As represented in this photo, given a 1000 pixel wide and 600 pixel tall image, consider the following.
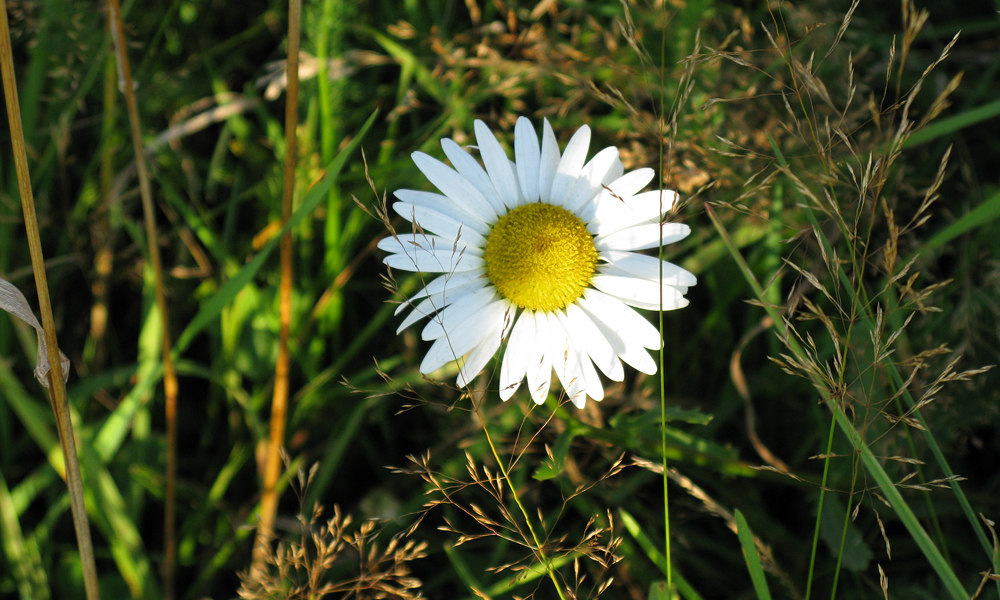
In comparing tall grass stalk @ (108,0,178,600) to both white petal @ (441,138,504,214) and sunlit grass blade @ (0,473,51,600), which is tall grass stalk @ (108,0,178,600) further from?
white petal @ (441,138,504,214)

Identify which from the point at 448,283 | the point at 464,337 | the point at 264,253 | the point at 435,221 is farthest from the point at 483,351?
the point at 264,253

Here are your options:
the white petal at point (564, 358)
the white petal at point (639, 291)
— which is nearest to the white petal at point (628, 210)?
the white petal at point (639, 291)

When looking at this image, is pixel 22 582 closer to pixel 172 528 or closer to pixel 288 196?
pixel 172 528

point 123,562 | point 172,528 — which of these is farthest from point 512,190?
point 123,562

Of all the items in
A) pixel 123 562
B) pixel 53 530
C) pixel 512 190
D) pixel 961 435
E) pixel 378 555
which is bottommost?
pixel 961 435

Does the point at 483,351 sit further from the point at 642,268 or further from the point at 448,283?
the point at 642,268
